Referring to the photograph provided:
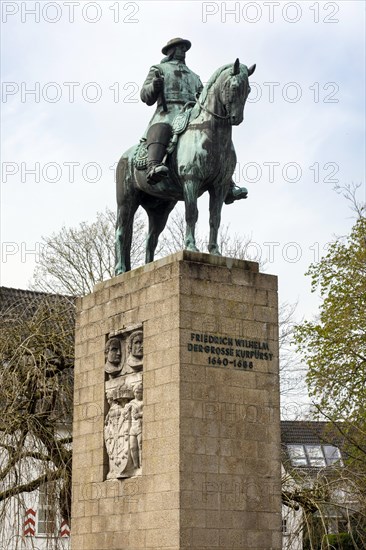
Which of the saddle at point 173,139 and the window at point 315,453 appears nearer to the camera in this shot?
the saddle at point 173,139

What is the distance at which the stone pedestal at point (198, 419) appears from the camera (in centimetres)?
1550

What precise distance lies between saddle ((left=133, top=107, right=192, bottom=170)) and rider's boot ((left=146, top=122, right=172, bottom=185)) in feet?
0.26

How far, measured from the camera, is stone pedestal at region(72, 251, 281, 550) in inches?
610

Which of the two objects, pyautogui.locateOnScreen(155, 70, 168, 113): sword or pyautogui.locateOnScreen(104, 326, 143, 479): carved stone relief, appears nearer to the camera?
pyautogui.locateOnScreen(104, 326, 143, 479): carved stone relief

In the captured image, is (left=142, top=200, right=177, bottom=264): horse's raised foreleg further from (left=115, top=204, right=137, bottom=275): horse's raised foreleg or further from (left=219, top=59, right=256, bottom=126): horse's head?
(left=219, top=59, right=256, bottom=126): horse's head

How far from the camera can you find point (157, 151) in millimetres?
17078

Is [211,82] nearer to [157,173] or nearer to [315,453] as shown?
[157,173]

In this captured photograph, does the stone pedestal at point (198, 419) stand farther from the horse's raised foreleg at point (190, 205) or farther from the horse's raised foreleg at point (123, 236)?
the horse's raised foreleg at point (123, 236)

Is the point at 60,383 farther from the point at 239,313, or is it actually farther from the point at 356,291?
the point at 356,291

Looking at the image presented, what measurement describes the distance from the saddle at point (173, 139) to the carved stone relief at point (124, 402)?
8.58ft

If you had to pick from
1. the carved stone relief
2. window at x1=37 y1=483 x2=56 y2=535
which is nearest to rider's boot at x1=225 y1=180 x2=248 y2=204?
the carved stone relief

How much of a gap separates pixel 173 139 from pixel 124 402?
12.9 ft

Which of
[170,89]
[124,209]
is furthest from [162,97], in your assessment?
[124,209]

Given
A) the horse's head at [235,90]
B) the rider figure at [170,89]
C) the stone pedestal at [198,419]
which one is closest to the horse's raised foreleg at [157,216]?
the rider figure at [170,89]
